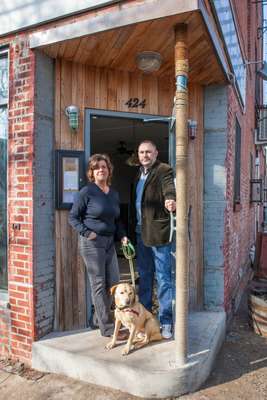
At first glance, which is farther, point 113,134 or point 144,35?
point 113,134

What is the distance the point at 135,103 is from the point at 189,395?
2889 mm

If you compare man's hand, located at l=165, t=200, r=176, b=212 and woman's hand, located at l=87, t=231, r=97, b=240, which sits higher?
man's hand, located at l=165, t=200, r=176, b=212

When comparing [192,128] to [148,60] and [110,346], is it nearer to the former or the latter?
[148,60]

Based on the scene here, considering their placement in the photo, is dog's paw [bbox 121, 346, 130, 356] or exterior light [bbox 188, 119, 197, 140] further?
exterior light [bbox 188, 119, 197, 140]

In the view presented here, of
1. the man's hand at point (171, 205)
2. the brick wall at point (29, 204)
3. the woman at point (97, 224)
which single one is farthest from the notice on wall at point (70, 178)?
the man's hand at point (171, 205)

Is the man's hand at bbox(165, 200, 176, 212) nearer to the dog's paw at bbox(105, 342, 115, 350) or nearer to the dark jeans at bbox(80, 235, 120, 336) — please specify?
the dark jeans at bbox(80, 235, 120, 336)

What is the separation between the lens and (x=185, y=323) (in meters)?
2.97

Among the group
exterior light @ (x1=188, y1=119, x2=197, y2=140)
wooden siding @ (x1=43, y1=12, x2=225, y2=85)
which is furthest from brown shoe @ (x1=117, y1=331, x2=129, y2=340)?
wooden siding @ (x1=43, y1=12, x2=225, y2=85)

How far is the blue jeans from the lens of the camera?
340 centimetres

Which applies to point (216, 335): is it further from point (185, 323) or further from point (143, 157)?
point (143, 157)

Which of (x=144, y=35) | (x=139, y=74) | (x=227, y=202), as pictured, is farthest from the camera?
(x=227, y=202)

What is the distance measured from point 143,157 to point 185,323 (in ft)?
5.04

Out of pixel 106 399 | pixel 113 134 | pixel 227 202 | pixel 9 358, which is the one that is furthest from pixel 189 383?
pixel 113 134

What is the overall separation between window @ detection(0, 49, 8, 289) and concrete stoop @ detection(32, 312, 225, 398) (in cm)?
88
